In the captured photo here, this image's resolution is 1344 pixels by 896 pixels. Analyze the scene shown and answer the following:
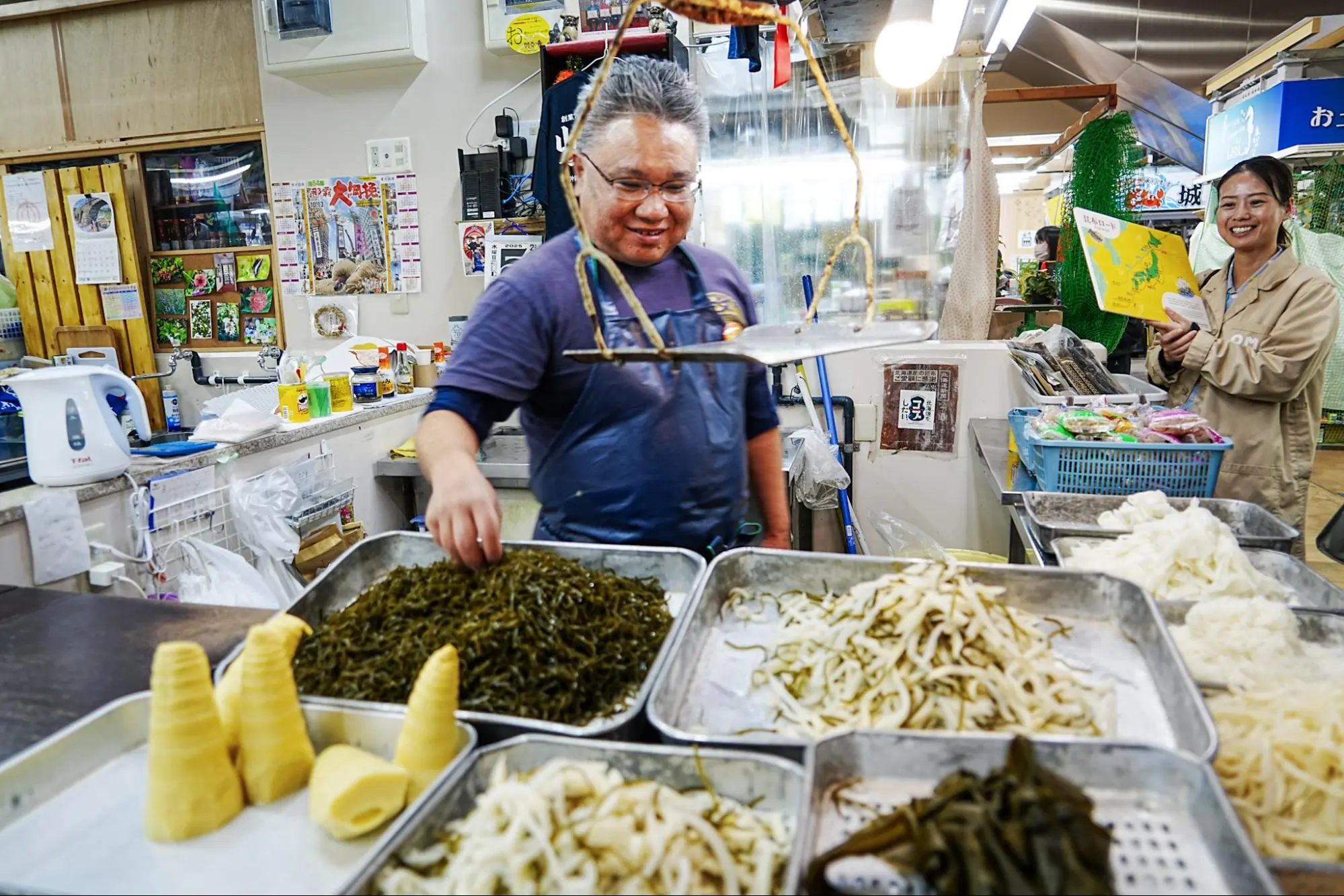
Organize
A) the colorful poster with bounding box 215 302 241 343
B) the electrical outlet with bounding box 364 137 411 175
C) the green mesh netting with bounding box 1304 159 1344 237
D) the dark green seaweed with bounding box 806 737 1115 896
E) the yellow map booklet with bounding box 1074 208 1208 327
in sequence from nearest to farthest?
the dark green seaweed with bounding box 806 737 1115 896, the yellow map booklet with bounding box 1074 208 1208 327, the electrical outlet with bounding box 364 137 411 175, the colorful poster with bounding box 215 302 241 343, the green mesh netting with bounding box 1304 159 1344 237

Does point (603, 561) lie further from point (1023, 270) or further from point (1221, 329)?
point (1023, 270)

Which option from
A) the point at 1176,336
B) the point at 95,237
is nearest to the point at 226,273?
the point at 95,237

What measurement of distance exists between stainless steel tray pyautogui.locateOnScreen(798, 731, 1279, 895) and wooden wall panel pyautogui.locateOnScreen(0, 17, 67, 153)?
636cm

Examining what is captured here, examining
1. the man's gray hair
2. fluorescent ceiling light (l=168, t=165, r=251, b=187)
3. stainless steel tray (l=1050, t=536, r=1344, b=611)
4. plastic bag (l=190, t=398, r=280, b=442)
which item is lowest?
stainless steel tray (l=1050, t=536, r=1344, b=611)

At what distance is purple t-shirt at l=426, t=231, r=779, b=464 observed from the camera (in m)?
1.78

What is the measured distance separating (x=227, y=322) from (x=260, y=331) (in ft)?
0.83

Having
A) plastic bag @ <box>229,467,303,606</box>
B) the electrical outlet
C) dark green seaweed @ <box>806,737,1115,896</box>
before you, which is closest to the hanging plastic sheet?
the electrical outlet

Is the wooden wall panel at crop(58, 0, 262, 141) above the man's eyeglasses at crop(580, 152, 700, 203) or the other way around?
above

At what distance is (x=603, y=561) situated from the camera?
1632mm

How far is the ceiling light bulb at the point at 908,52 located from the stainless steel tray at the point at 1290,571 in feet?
9.12

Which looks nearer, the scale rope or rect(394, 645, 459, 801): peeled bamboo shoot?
rect(394, 645, 459, 801): peeled bamboo shoot

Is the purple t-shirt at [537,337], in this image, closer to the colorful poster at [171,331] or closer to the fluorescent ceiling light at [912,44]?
the fluorescent ceiling light at [912,44]

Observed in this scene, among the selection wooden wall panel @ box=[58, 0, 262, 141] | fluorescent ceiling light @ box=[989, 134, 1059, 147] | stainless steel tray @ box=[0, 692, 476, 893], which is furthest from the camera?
fluorescent ceiling light @ box=[989, 134, 1059, 147]

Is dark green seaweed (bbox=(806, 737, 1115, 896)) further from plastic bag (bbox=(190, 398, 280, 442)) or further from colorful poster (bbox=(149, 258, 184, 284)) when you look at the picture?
colorful poster (bbox=(149, 258, 184, 284))
